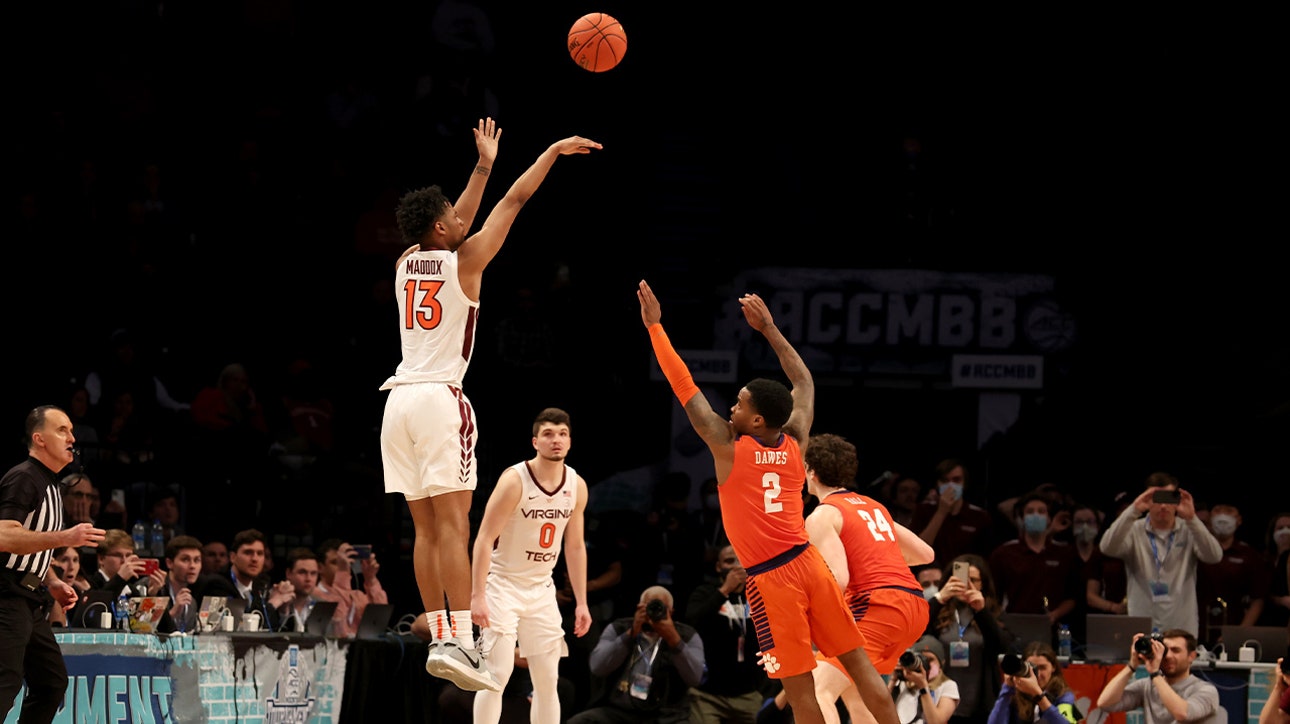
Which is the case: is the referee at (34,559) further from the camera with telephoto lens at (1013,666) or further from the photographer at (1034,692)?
the photographer at (1034,692)

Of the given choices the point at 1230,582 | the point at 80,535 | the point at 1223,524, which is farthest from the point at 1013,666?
the point at 80,535

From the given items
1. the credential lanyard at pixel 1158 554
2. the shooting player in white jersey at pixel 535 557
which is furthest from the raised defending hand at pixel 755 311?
the credential lanyard at pixel 1158 554

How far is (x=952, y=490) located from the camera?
46.9 feet

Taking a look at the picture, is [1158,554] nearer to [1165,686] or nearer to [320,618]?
[1165,686]

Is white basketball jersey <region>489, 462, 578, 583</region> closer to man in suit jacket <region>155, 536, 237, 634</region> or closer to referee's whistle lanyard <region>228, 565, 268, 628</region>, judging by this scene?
referee's whistle lanyard <region>228, 565, 268, 628</region>

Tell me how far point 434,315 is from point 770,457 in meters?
2.06

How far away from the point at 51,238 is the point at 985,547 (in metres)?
9.99

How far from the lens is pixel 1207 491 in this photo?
17688 mm

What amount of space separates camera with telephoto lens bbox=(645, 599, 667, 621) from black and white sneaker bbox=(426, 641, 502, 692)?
4.17 meters

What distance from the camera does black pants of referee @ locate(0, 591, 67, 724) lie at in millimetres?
8812

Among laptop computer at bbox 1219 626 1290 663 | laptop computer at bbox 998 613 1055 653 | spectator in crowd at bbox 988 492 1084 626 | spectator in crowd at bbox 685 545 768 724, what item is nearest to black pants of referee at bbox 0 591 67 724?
spectator in crowd at bbox 685 545 768 724

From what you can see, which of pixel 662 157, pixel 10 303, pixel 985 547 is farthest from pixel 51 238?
pixel 985 547

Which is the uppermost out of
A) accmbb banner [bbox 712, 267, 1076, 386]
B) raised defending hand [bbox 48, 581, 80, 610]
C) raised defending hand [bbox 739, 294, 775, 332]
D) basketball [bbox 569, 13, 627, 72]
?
basketball [bbox 569, 13, 627, 72]

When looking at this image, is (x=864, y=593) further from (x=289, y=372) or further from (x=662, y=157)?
(x=662, y=157)
